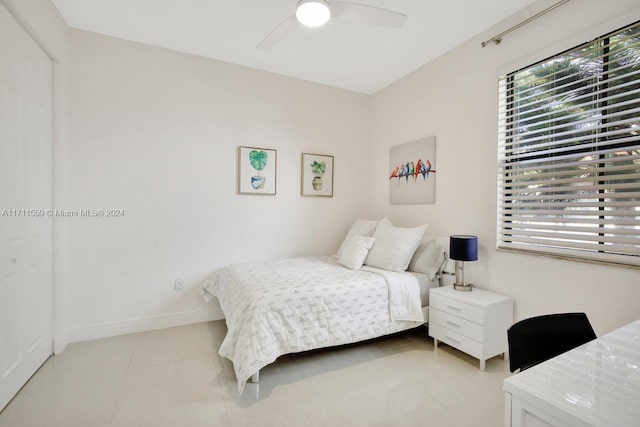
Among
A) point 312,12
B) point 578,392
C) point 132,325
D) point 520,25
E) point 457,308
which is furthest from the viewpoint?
point 132,325

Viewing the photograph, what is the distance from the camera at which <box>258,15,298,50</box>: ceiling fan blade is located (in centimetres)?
203

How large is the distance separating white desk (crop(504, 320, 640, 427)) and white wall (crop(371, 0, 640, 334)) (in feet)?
3.94

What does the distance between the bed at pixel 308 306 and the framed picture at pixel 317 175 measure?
1112 millimetres

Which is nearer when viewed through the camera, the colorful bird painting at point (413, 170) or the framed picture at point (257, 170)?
the colorful bird painting at point (413, 170)

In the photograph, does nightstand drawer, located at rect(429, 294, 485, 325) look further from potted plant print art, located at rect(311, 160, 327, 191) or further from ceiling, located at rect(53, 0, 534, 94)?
ceiling, located at rect(53, 0, 534, 94)

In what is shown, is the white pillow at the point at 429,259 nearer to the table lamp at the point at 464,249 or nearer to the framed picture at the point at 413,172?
the table lamp at the point at 464,249

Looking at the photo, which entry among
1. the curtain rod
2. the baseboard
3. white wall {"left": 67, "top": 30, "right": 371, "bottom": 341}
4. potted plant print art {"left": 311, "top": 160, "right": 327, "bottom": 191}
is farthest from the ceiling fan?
the baseboard

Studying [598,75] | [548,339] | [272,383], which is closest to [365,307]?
[272,383]

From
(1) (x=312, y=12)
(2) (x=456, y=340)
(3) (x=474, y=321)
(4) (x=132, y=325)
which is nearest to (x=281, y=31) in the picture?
(1) (x=312, y=12)

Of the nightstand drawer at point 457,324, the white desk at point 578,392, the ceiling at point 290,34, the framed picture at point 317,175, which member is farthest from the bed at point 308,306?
the ceiling at point 290,34

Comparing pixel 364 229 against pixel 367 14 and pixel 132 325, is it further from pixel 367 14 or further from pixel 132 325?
pixel 132 325

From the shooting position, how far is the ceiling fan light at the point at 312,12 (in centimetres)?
179

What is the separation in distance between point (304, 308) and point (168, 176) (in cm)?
194

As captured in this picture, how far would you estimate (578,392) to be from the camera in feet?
2.47
